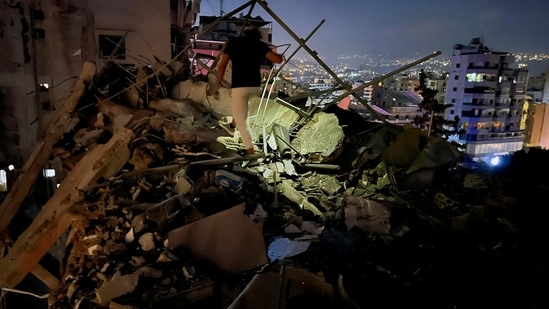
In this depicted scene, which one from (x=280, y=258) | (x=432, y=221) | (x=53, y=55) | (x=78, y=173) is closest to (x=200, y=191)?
(x=280, y=258)

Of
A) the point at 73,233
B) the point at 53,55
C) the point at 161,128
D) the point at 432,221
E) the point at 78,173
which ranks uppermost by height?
the point at 53,55

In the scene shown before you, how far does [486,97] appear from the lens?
3469 centimetres

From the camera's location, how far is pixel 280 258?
3.30 metres

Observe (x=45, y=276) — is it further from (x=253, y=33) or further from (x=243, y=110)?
(x=253, y=33)

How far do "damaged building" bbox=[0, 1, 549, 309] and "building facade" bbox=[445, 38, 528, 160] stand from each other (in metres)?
32.7

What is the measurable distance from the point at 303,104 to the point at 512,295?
525 centimetres

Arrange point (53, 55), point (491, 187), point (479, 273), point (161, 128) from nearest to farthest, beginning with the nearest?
point (479, 273)
point (491, 187)
point (161, 128)
point (53, 55)

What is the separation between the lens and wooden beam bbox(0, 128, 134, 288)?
425 cm

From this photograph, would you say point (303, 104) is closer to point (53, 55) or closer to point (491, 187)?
point (491, 187)

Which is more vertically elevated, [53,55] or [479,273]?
[53,55]

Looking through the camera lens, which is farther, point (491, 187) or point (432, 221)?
point (491, 187)

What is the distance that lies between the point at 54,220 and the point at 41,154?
77.8 inches

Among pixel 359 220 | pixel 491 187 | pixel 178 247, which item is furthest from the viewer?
pixel 491 187

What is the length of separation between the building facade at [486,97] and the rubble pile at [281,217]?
108 feet
